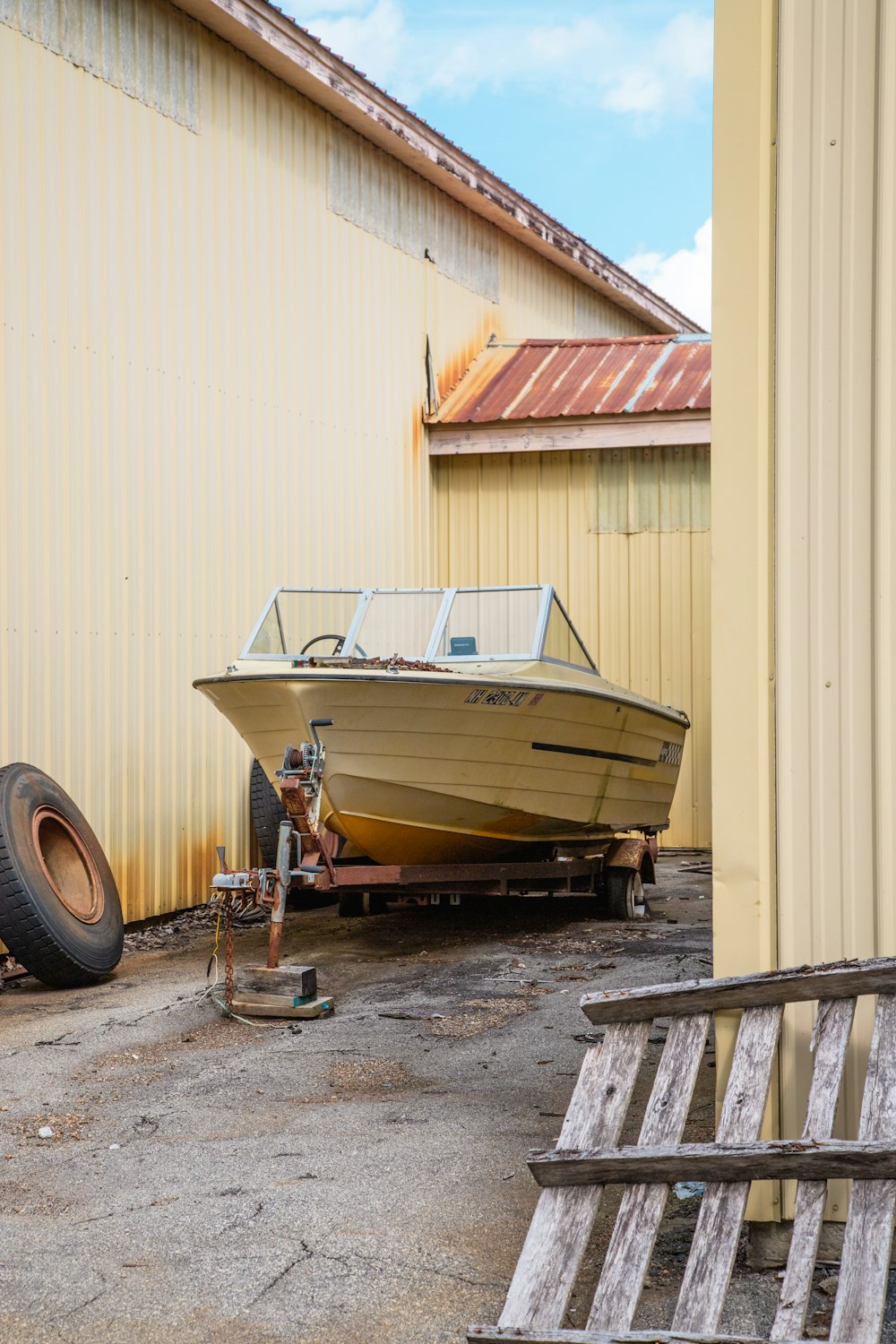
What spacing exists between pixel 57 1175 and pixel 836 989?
7.95ft

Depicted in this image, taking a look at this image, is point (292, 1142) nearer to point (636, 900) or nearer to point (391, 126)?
point (636, 900)

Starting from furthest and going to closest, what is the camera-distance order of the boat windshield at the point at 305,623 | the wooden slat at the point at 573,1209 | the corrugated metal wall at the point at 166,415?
the boat windshield at the point at 305,623, the corrugated metal wall at the point at 166,415, the wooden slat at the point at 573,1209

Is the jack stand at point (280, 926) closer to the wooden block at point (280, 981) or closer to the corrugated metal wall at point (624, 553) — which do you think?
the wooden block at point (280, 981)

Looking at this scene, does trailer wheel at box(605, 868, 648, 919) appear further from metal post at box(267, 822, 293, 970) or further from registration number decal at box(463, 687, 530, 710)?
metal post at box(267, 822, 293, 970)

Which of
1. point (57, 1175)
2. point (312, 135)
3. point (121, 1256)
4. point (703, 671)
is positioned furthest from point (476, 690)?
point (312, 135)

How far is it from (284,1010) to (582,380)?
8621 millimetres

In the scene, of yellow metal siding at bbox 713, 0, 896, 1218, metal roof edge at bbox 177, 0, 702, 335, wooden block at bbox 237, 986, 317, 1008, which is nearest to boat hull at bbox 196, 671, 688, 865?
wooden block at bbox 237, 986, 317, 1008

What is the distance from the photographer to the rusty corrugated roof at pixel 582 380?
40.2 ft

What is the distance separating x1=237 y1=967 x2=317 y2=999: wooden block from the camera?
19.8 feet

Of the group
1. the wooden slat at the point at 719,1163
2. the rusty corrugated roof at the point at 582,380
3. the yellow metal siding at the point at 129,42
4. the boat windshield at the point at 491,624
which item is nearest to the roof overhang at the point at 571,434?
the rusty corrugated roof at the point at 582,380

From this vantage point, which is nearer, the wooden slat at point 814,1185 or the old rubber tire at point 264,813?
the wooden slat at point 814,1185

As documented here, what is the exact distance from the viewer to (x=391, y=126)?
11.7 m

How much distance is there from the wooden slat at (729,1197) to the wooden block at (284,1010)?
319cm

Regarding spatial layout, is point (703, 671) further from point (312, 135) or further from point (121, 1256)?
point (121, 1256)
